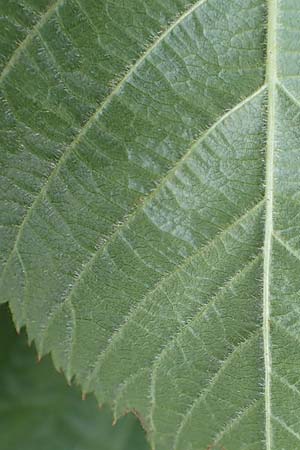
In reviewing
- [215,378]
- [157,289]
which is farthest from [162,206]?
[215,378]

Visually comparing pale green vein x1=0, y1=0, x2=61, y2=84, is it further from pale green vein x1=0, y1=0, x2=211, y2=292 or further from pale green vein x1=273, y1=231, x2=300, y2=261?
pale green vein x1=273, y1=231, x2=300, y2=261

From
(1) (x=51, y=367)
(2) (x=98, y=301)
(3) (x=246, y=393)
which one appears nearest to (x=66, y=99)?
(2) (x=98, y=301)

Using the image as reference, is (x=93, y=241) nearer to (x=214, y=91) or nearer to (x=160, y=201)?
(x=160, y=201)

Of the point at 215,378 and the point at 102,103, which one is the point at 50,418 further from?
the point at 102,103

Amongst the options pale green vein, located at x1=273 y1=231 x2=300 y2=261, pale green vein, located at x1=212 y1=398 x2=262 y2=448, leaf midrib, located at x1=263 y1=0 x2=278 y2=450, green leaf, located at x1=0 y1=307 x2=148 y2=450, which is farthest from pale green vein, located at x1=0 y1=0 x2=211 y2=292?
green leaf, located at x1=0 y1=307 x2=148 y2=450

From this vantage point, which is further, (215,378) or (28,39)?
(215,378)

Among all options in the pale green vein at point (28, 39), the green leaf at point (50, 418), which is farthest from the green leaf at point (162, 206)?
the green leaf at point (50, 418)

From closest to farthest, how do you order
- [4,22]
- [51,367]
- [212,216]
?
[4,22] < [212,216] < [51,367]
